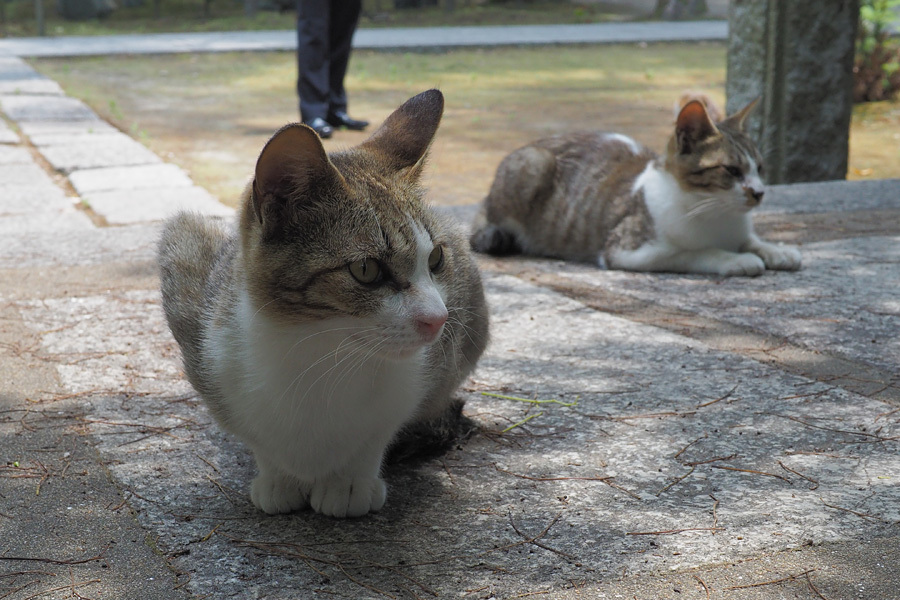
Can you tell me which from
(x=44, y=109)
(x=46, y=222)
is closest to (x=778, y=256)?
(x=46, y=222)

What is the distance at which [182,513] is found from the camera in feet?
7.70

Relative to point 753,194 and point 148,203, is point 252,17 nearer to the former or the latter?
point 148,203

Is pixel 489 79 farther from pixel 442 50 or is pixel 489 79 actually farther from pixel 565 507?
pixel 565 507

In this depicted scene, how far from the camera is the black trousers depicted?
827cm

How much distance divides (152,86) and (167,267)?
32.0 feet

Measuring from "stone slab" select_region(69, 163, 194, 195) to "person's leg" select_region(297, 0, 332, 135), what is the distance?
204 cm

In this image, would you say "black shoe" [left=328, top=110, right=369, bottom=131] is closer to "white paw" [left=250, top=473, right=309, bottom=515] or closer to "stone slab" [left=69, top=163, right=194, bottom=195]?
"stone slab" [left=69, top=163, right=194, bottom=195]

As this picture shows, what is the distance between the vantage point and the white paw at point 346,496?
2.36 meters

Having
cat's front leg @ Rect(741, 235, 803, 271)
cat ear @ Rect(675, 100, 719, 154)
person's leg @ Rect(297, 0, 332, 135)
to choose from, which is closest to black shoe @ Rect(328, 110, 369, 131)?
person's leg @ Rect(297, 0, 332, 135)

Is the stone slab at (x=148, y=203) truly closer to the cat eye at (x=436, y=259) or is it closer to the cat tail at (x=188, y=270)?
the cat tail at (x=188, y=270)

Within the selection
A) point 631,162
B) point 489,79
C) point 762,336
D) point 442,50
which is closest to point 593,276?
point 631,162

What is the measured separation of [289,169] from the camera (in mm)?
2043

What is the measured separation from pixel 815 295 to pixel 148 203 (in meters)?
3.99

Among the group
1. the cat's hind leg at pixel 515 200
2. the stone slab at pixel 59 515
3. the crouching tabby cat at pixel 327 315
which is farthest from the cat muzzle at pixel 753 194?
the stone slab at pixel 59 515
